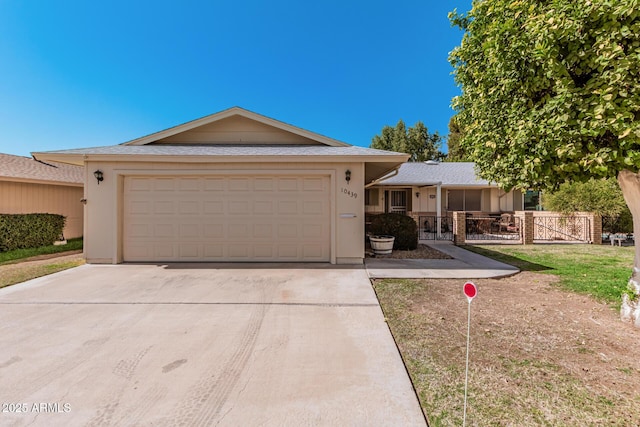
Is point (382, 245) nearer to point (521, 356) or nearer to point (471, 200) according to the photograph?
point (521, 356)

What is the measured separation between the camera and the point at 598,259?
8.27 m

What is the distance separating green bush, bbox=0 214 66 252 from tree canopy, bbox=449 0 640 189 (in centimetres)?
1370

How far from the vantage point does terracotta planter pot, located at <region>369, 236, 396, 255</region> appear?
28.3ft

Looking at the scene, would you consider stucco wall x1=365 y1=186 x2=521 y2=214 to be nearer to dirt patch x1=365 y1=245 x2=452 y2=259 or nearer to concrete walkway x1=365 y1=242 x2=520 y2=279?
dirt patch x1=365 y1=245 x2=452 y2=259

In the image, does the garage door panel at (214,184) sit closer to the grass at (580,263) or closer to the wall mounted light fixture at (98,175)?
the wall mounted light fixture at (98,175)

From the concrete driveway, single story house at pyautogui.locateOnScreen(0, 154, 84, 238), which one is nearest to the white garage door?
the concrete driveway

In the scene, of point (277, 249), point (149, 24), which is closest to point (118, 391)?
point (277, 249)

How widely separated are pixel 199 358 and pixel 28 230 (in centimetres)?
1104

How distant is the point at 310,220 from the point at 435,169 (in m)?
13.7

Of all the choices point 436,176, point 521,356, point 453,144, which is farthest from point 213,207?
point 453,144

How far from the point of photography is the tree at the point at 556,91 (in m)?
3.03

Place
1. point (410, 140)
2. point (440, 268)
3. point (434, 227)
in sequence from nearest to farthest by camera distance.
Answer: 1. point (440, 268)
2. point (434, 227)
3. point (410, 140)

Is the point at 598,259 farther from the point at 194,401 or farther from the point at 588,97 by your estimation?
the point at 194,401

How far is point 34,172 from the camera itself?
10742mm
